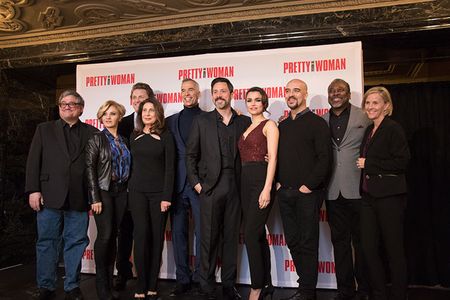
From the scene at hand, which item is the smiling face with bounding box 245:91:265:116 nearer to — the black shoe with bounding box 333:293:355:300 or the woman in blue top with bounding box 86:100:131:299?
the woman in blue top with bounding box 86:100:131:299

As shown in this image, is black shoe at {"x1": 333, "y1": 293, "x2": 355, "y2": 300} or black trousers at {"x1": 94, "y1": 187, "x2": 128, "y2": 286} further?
black shoe at {"x1": 333, "y1": 293, "x2": 355, "y2": 300}

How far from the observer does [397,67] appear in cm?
393

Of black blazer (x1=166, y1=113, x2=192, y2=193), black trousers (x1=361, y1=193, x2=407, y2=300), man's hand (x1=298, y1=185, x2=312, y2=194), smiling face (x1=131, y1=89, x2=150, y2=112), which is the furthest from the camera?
smiling face (x1=131, y1=89, x2=150, y2=112)

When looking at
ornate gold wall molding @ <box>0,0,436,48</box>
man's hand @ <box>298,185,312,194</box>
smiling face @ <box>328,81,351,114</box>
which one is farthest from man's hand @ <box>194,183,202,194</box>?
ornate gold wall molding @ <box>0,0,436,48</box>

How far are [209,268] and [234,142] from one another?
3.01ft

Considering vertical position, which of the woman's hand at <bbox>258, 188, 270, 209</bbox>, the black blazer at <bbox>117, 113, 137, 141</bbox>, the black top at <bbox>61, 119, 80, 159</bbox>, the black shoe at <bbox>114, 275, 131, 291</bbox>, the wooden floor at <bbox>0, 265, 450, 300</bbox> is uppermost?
the black blazer at <bbox>117, 113, 137, 141</bbox>

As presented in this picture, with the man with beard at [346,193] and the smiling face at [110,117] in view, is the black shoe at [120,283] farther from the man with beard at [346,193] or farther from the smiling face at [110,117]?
the man with beard at [346,193]

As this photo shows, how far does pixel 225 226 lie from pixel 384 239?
1.05m

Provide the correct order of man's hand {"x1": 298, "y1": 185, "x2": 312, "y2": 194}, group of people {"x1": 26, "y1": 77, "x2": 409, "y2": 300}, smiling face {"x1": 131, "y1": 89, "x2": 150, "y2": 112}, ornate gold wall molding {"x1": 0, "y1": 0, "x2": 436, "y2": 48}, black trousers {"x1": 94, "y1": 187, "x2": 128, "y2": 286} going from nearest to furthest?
1. group of people {"x1": 26, "y1": 77, "x2": 409, "y2": 300}
2. man's hand {"x1": 298, "y1": 185, "x2": 312, "y2": 194}
3. black trousers {"x1": 94, "y1": 187, "x2": 128, "y2": 286}
4. smiling face {"x1": 131, "y1": 89, "x2": 150, "y2": 112}
5. ornate gold wall molding {"x1": 0, "y1": 0, "x2": 436, "y2": 48}

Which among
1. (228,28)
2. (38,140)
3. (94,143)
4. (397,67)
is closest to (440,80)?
(397,67)

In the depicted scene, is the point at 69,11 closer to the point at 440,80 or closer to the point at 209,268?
the point at 209,268

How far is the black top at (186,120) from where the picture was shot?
303cm

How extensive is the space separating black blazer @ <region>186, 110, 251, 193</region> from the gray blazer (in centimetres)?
74

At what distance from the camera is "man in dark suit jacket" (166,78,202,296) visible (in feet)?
9.63
